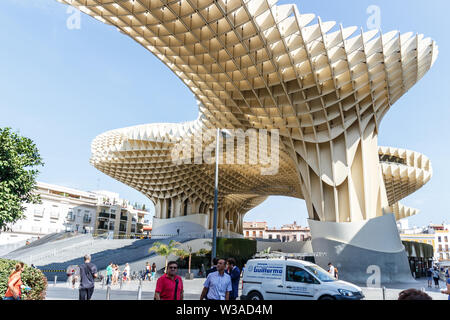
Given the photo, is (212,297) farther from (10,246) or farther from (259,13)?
(10,246)

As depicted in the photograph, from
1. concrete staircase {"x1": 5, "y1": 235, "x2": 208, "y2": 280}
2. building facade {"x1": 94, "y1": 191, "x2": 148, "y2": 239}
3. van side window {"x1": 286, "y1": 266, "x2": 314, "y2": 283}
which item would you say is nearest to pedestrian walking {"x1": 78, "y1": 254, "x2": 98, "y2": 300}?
van side window {"x1": 286, "y1": 266, "x2": 314, "y2": 283}

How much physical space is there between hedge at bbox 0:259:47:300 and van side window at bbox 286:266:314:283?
7.88 meters

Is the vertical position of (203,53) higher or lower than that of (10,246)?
higher

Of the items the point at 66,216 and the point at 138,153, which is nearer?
the point at 138,153

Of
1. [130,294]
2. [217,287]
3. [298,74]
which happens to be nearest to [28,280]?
[217,287]

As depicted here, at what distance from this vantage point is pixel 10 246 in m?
48.1

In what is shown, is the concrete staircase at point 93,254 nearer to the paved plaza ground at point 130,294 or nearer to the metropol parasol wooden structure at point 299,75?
the paved plaza ground at point 130,294

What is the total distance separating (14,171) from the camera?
17984mm

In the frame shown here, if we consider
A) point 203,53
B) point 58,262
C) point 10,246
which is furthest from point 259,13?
point 10,246

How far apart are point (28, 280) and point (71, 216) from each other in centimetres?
6260

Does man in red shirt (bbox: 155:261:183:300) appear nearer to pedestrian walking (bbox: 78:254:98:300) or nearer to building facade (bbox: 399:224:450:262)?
pedestrian walking (bbox: 78:254:98:300)

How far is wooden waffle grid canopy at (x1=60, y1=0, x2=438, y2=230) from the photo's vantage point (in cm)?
1820

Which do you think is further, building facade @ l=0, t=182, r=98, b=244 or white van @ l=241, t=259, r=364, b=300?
building facade @ l=0, t=182, r=98, b=244
